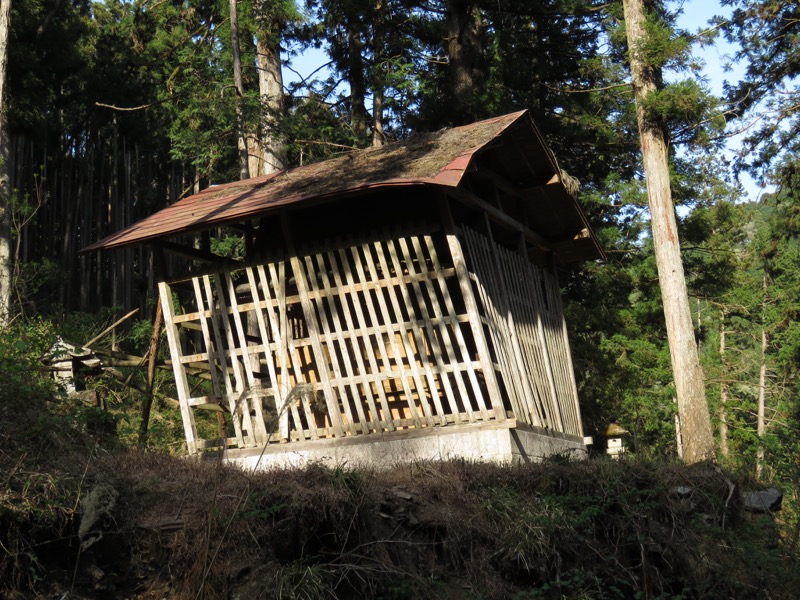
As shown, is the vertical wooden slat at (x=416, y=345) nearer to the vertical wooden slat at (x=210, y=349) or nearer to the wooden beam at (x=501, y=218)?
the wooden beam at (x=501, y=218)

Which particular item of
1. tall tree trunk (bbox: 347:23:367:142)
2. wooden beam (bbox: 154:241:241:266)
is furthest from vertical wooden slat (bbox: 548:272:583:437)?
tall tree trunk (bbox: 347:23:367:142)

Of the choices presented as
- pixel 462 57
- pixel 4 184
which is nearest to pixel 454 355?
pixel 4 184

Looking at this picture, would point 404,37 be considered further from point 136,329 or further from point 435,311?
point 435,311

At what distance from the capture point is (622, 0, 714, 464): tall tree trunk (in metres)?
15.9

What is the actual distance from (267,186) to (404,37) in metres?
11.7

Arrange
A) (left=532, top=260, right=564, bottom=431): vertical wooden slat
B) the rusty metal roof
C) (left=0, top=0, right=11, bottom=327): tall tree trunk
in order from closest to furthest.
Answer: the rusty metal roof < (left=532, top=260, right=564, bottom=431): vertical wooden slat < (left=0, top=0, right=11, bottom=327): tall tree trunk

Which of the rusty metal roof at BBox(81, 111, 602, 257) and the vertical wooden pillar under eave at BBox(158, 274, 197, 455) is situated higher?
the rusty metal roof at BBox(81, 111, 602, 257)

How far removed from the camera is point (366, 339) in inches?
432

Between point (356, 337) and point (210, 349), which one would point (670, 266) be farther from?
point (210, 349)

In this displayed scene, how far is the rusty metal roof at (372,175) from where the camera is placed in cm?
1065

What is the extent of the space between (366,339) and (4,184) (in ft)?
30.2

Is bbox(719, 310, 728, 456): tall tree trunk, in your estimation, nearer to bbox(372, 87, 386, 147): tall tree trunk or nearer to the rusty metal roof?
bbox(372, 87, 386, 147): tall tree trunk

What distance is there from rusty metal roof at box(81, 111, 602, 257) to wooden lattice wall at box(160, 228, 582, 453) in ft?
2.67

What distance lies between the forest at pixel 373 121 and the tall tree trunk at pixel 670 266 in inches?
12.7
